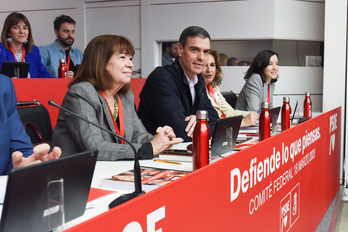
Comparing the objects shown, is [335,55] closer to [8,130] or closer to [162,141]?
[162,141]

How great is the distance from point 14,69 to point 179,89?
5.38 feet

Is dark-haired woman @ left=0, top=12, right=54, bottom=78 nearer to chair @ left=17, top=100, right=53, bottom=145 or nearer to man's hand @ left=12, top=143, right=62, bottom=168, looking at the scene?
chair @ left=17, top=100, right=53, bottom=145

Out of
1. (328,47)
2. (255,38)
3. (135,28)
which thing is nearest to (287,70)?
(255,38)

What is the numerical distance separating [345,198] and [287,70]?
2.58 metres

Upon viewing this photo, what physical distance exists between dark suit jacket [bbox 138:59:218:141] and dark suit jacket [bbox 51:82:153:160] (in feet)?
1.83

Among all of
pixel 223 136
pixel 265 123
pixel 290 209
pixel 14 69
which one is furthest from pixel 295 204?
pixel 14 69

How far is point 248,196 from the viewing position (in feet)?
4.22

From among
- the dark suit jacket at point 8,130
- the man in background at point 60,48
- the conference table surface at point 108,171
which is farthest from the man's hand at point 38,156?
the man in background at point 60,48

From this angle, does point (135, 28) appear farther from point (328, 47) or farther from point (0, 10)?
point (328, 47)

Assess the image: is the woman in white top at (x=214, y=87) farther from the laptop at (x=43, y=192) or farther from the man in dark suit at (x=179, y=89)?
the laptop at (x=43, y=192)

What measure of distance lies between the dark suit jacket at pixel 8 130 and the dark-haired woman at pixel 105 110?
24cm

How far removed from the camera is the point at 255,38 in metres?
5.57

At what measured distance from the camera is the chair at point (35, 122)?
1994mm

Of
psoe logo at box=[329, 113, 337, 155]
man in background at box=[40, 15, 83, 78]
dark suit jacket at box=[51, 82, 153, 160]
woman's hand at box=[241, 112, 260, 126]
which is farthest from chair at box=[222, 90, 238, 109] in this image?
dark suit jacket at box=[51, 82, 153, 160]
